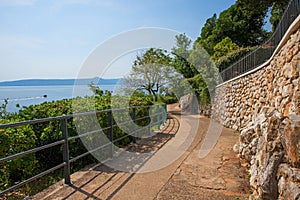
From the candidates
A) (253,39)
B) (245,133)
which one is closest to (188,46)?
(253,39)

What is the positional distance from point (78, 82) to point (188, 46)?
18114mm

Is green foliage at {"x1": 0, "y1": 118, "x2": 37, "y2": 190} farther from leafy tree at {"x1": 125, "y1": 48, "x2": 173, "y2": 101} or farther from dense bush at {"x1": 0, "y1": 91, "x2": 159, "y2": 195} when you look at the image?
leafy tree at {"x1": 125, "y1": 48, "x2": 173, "y2": 101}

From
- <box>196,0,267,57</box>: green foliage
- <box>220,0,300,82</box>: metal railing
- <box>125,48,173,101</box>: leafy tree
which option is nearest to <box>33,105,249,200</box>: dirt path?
<box>220,0,300,82</box>: metal railing

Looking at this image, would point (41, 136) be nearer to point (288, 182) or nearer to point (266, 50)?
point (288, 182)

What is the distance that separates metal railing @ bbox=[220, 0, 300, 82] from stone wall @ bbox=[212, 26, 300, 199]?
45 centimetres

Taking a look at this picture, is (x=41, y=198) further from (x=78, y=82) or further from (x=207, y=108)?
(x=207, y=108)

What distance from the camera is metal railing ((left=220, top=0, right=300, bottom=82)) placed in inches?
169

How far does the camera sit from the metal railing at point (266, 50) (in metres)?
4.29

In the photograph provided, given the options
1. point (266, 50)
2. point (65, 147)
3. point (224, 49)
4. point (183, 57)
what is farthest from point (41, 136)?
point (183, 57)

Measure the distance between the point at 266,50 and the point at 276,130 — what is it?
183 inches

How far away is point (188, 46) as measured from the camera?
72.1 ft

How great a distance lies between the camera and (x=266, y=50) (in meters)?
6.16

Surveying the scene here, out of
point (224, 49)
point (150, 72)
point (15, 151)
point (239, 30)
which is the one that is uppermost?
point (239, 30)

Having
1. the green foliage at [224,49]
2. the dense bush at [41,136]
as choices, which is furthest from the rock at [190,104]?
the dense bush at [41,136]
